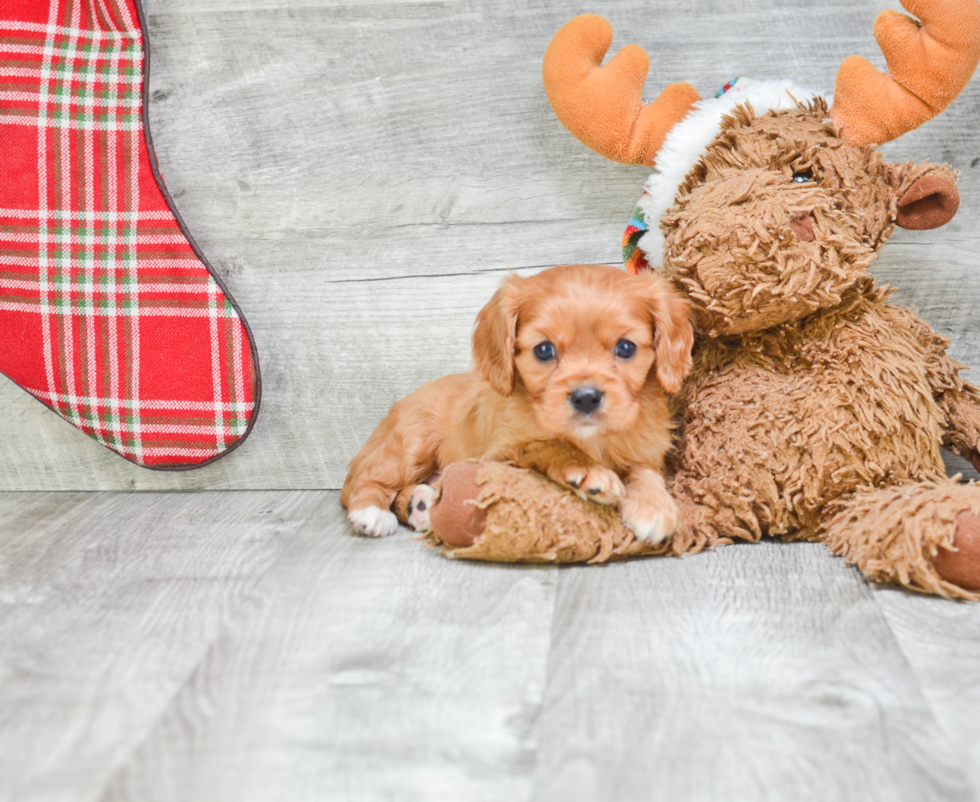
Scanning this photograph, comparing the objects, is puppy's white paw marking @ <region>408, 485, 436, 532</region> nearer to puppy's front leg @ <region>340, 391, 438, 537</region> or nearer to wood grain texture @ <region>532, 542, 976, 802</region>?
puppy's front leg @ <region>340, 391, 438, 537</region>

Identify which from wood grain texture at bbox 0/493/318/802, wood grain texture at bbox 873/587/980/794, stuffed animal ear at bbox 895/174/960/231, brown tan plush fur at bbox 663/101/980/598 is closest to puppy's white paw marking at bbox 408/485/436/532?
wood grain texture at bbox 0/493/318/802

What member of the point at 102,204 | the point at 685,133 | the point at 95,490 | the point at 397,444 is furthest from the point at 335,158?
the point at 95,490

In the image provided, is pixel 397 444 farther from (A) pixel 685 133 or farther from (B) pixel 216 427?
(A) pixel 685 133

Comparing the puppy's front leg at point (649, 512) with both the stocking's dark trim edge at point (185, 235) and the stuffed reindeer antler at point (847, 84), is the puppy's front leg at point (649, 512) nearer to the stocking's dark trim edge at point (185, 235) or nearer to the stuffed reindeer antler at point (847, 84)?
the stuffed reindeer antler at point (847, 84)

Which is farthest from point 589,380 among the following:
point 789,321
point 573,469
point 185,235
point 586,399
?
point 185,235

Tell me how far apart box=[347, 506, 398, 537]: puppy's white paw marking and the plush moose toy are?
136 mm

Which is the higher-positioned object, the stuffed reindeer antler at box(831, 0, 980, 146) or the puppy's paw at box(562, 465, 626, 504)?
the stuffed reindeer antler at box(831, 0, 980, 146)

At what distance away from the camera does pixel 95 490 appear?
87.4 inches

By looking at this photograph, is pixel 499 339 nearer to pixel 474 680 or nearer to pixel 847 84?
pixel 474 680

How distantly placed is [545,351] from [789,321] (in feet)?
1.49

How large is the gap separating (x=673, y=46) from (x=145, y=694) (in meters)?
1.58

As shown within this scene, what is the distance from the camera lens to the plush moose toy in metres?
1.47

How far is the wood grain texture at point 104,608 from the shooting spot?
1081 mm

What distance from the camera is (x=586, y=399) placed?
144cm
